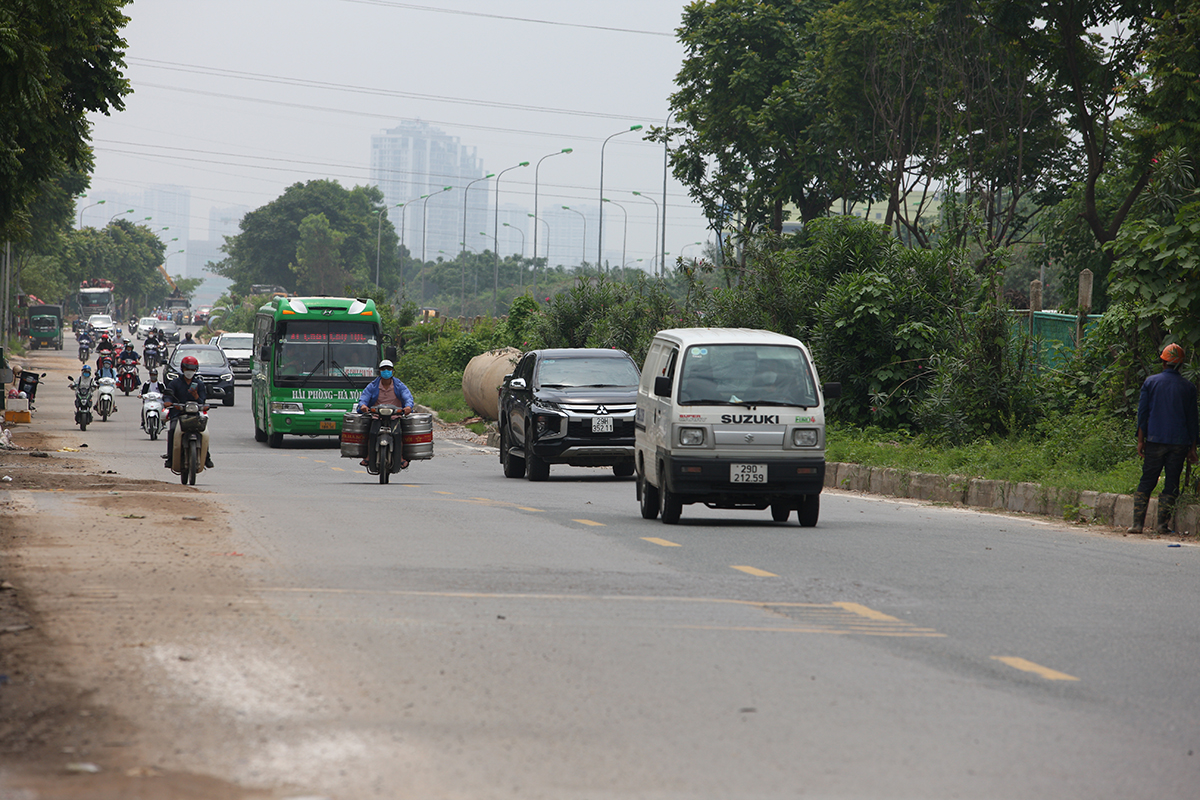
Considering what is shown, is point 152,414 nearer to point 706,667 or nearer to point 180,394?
point 180,394

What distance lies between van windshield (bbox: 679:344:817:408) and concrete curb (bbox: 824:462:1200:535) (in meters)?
3.56

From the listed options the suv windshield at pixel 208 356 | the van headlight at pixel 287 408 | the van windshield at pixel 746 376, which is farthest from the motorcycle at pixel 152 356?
the van windshield at pixel 746 376

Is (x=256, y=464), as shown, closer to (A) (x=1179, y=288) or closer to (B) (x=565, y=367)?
(B) (x=565, y=367)

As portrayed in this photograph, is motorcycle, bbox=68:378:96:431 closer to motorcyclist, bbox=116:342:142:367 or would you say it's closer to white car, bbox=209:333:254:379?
motorcyclist, bbox=116:342:142:367

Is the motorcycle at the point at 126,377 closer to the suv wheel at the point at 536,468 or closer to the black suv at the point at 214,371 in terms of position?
the black suv at the point at 214,371

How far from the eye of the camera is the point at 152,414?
1201 inches

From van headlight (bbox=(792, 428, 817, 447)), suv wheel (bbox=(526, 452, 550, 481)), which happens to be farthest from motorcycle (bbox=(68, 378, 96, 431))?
van headlight (bbox=(792, 428, 817, 447))

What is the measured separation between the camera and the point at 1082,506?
51.9 ft

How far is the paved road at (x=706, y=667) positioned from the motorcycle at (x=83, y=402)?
20.7 meters

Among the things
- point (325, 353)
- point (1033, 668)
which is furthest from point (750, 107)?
point (1033, 668)

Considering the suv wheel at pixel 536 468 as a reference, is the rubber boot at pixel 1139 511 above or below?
above

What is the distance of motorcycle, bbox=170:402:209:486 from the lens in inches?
734

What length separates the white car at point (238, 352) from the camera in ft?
194

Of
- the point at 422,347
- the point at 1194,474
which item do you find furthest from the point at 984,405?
the point at 422,347
